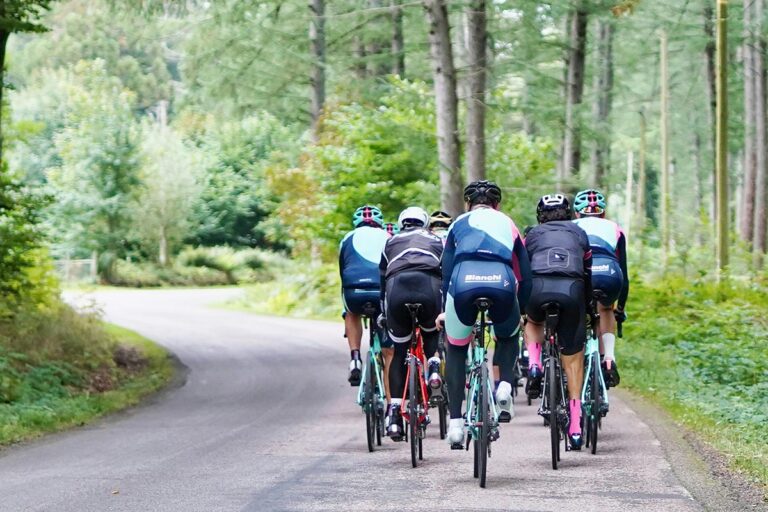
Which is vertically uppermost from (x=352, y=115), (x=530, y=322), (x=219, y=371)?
(x=352, y=115)

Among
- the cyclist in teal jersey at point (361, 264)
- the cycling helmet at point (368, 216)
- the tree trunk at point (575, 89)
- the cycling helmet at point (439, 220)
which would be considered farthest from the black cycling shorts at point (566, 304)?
the tree trunk at point (575, 89)

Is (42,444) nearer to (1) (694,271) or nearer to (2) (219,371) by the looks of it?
(2) (219,371)

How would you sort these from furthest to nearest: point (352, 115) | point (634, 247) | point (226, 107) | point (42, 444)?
point (634, 247) → point (226, 107) → point (352, 115) → point (42, 444)

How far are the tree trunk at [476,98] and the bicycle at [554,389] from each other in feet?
43.9

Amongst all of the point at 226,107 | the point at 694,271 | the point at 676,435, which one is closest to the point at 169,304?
the point at 226,107

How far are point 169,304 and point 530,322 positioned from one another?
3330cm

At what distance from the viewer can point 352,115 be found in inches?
1358

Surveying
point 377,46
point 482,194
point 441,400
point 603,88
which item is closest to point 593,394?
point 441,400

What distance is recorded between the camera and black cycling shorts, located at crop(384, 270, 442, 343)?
404 inches

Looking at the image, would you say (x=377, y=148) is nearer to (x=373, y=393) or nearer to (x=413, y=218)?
(x=373, y=393)

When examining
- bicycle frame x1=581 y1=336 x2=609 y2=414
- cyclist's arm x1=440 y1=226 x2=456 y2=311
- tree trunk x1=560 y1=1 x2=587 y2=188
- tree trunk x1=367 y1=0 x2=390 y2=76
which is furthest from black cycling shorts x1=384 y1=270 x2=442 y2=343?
tree trunk x1=367 y1=0 x2=390 y2=76

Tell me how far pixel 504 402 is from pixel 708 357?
9178mm

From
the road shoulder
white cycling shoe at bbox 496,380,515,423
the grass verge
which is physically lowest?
the grass verge

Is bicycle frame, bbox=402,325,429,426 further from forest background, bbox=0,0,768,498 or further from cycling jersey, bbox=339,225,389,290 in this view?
forest background, bbox=0,0,768,498
